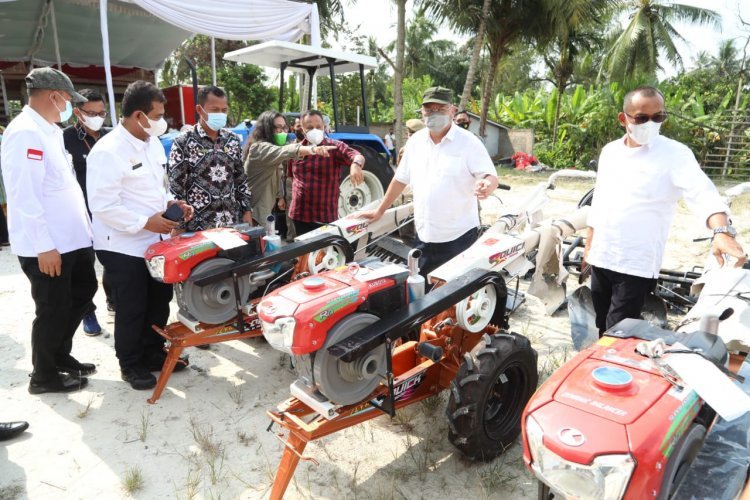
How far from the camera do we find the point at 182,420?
110 inches

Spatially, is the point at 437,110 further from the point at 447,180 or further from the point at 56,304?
the point at 56,304

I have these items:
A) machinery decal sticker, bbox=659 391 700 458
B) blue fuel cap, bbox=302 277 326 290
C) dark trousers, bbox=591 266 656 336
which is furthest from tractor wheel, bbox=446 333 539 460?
machinery decal sticker, bbox=659 391 700 458

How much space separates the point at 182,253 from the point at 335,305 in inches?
47.2

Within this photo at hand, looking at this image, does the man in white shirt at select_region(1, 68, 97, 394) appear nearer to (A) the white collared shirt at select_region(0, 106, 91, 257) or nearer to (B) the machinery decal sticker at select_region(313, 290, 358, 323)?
(A) the white collared shirt at select_region(0, 106, 91, 257)

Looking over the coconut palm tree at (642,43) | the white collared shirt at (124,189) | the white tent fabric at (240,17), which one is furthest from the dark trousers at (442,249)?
the coconut palm tree at (642,43)

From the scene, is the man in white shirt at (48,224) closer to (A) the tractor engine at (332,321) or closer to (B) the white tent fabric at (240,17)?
(A) the tractor engine at (332,321)

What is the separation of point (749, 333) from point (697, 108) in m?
18.6

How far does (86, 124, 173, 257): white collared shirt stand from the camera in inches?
110

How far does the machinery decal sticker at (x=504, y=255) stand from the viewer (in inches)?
105

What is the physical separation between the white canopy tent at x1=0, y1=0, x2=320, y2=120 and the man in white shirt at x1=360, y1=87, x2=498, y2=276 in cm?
458

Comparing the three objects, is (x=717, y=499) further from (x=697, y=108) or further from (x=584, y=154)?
(x=697, y=108)

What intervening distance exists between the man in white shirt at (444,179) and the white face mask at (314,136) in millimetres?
1140

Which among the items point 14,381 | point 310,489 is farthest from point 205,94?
point 310,489

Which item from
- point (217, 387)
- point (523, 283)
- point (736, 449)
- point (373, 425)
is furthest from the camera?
point (523, 283)
